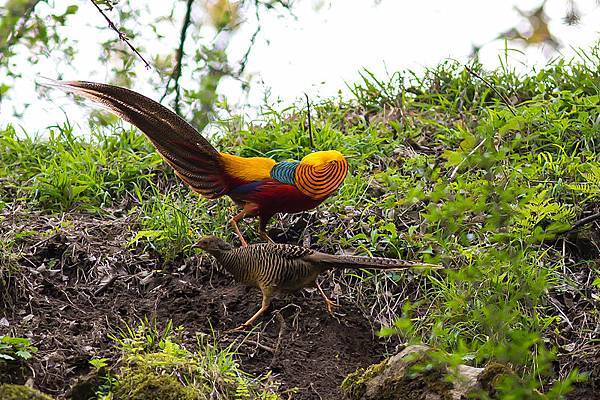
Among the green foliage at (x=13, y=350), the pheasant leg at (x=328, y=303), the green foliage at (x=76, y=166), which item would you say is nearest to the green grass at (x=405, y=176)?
the green foliage at (x=76, y=166)

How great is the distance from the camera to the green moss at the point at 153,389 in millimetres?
4082

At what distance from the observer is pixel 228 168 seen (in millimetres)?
5473

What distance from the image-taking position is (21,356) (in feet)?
14.0

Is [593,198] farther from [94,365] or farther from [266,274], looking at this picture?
[94,365]

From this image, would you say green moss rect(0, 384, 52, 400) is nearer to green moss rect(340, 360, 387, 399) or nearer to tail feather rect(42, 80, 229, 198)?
green moss rect(340, 360, 387, 399)

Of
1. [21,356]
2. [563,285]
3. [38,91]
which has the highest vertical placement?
[38,91]

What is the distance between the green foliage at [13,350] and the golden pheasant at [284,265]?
122 cm

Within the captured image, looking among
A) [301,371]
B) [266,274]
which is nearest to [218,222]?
[266,274]

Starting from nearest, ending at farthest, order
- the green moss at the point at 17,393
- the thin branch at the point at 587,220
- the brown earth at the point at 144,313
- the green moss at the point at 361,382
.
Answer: the green moss at the point at 17,393, the green moss at the point at 361,382, the brown earth at the point at 144,313, the thin branch at the point at 587,220

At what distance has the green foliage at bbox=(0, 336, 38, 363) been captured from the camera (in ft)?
13.9

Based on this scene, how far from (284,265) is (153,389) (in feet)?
3.93

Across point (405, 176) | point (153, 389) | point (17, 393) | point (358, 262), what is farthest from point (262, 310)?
point (405, 176)

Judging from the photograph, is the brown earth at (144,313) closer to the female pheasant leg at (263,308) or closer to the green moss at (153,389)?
the female pheasant leg at (263,308)

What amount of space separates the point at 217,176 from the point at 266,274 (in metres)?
0.78
